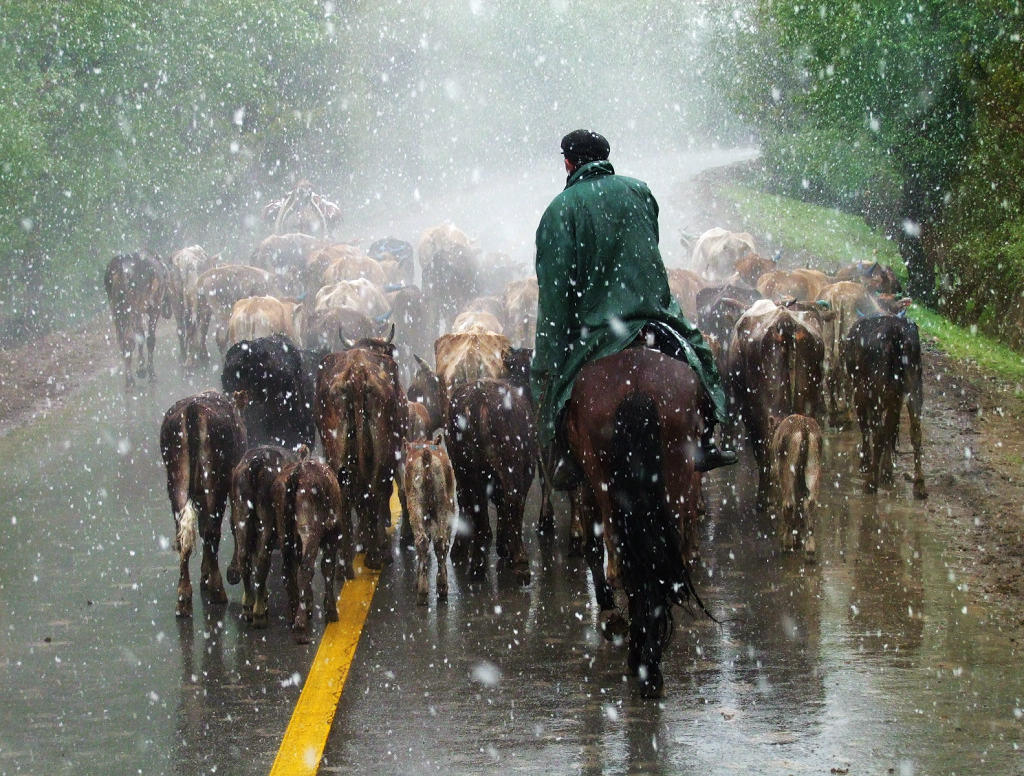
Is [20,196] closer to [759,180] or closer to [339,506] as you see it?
[339,506]

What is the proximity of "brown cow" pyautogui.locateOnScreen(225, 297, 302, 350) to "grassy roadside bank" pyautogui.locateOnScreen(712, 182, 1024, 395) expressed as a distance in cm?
836

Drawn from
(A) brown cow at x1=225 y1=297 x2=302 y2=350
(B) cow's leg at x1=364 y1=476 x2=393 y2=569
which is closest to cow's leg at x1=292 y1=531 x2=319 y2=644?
(B) cow's leg at x1=364 y1=476 x2=393 y2=569

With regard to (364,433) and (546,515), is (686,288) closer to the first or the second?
(546,515)

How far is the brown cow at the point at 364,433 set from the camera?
10281mm

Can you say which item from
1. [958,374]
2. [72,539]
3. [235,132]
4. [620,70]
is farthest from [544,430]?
[620,70]

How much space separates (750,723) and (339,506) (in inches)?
121

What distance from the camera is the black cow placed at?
11562mm

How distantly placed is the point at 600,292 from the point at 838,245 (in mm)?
25135

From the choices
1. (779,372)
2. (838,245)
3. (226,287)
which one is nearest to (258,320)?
(226,287)

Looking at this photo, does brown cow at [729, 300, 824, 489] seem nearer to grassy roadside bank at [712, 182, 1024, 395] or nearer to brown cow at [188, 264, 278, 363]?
grassy roadside bank at [712, 182, 1024, 395]

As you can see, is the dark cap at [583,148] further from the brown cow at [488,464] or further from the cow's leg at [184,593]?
the cow's leg at [184,593]

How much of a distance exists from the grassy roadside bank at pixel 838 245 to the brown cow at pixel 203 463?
1005 centimetres

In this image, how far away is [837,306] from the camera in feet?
52.7

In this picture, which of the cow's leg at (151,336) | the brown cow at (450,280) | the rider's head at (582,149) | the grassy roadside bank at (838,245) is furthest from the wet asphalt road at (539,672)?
the brown cow at (450,280)
